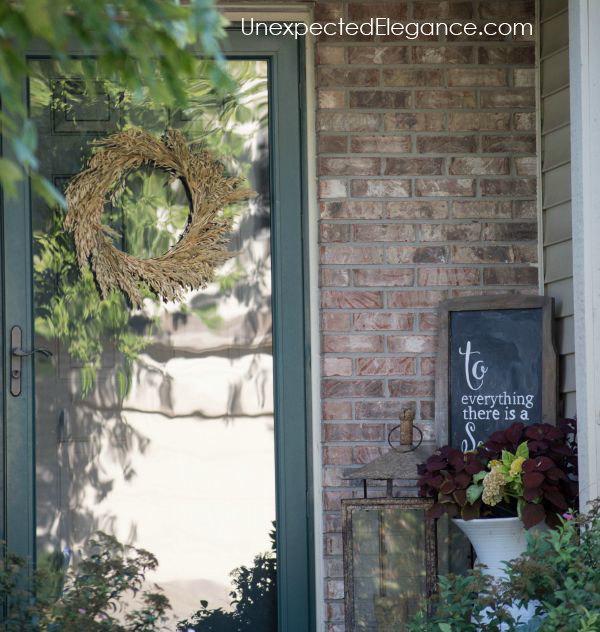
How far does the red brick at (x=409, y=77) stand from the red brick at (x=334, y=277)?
28.0 inches

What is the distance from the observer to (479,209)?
13.2 feet

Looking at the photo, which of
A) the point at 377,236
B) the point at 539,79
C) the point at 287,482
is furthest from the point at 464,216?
the point at 287,482

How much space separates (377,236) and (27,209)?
4.12ft

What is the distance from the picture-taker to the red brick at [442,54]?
4.04 m

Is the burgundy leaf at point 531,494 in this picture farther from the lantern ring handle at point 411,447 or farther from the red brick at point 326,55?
the red brick at point 326,55

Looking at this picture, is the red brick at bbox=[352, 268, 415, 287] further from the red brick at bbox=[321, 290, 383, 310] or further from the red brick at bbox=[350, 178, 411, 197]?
the red brick at bbox=[350, 178, 411, 197]

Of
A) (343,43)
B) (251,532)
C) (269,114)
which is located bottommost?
(251,532)

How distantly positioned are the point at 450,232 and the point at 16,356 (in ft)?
5.29

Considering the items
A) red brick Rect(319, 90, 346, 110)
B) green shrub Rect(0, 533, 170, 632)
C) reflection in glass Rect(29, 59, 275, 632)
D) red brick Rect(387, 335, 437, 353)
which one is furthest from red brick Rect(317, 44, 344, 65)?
green shrub Rect(0, 533, 170, 632)

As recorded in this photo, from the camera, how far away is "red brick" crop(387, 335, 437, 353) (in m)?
3.96

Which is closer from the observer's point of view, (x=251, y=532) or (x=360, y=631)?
(x=360, y=631)

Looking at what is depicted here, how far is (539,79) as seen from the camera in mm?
4066

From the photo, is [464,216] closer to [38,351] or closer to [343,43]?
[343,43]

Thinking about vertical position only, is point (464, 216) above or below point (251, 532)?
above
